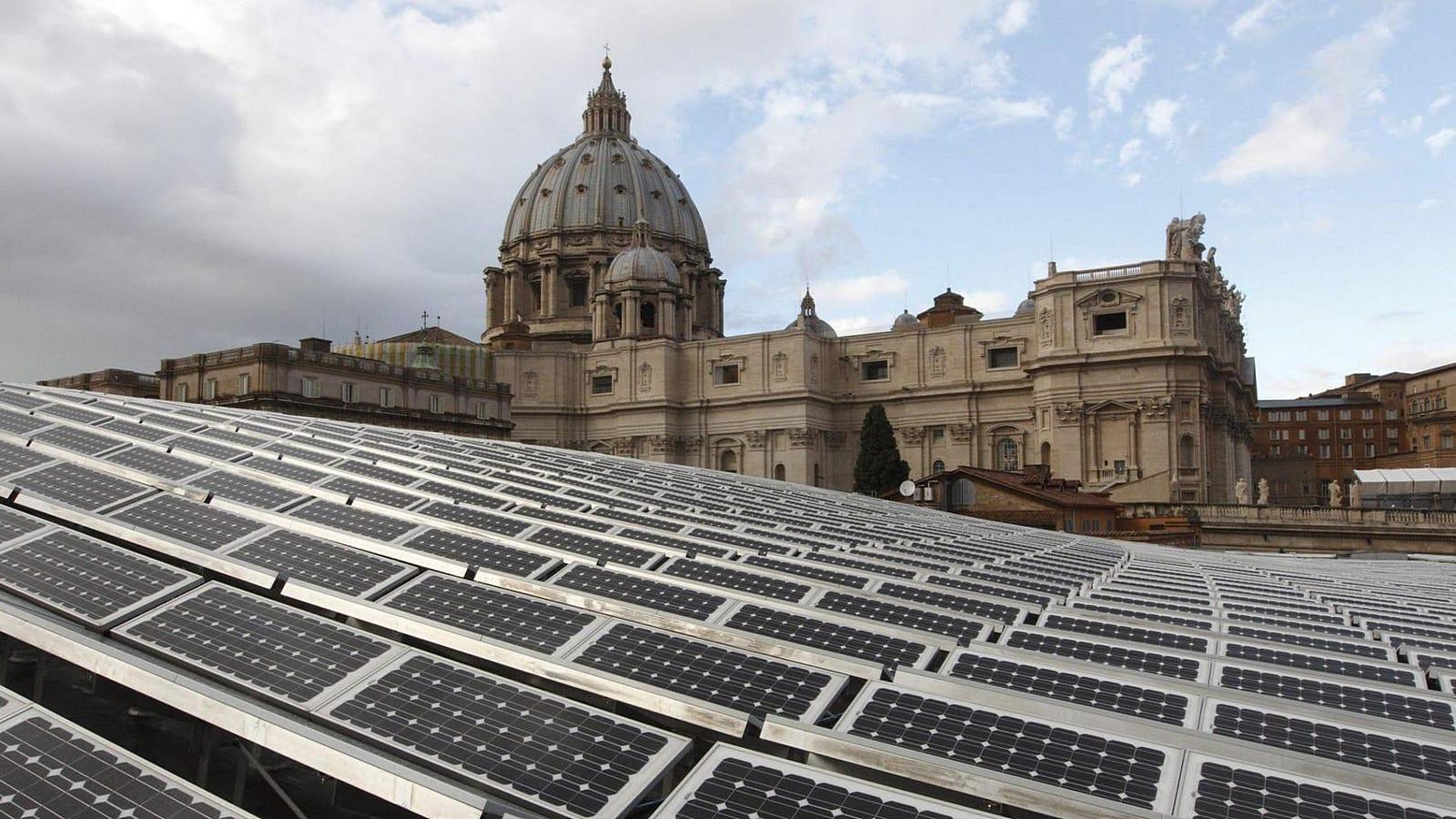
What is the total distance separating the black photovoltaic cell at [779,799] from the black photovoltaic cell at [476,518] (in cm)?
773

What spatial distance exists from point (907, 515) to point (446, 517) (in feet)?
59.5

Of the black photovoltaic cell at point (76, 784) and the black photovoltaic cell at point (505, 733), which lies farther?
the black photovoltaic cell at point (505, 733)

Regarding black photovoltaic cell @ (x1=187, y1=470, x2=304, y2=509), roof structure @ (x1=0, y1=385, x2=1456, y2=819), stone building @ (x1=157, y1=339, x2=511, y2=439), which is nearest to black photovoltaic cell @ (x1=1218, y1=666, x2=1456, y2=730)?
roof structure @ (x1=0, y1=385, x2=1456, y2=819)

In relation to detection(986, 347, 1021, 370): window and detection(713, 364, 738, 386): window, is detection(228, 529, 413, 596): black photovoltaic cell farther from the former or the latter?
detection(713, 364, 738, 386): window

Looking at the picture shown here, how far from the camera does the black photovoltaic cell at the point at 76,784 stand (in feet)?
19.6

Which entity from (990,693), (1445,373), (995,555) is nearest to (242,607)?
(990,693)

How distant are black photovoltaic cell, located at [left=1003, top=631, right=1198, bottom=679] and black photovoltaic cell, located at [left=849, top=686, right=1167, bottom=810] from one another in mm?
2415

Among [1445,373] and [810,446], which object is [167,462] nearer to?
[810,446]

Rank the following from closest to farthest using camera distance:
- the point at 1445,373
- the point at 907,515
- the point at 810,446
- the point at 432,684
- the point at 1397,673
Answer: the point at 432,684, the point at 1397,673, the point at 907,515, the point at 810,446, the point at 1445,373

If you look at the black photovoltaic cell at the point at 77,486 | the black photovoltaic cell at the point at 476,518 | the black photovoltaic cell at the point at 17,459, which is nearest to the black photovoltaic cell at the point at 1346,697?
the black photovoltaic cell at the point at 476,518

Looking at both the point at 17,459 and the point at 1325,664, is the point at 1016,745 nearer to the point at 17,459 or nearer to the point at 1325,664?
the point at 1325,664

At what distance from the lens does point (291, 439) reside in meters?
21.8

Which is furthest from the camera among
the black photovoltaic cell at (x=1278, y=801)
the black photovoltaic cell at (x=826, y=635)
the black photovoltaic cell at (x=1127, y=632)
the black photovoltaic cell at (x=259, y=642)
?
the black photovoltaic cell at (x=1127, y=632)

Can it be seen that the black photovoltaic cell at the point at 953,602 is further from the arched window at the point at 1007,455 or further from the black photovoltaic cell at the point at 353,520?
the arched window at the point at 1007,455
